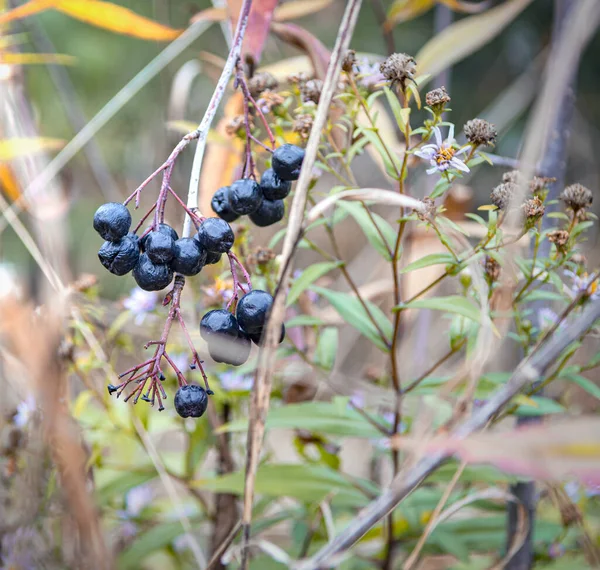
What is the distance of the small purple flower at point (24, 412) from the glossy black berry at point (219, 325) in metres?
0.46

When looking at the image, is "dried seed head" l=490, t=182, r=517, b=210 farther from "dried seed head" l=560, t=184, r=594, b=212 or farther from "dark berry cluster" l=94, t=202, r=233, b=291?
"dark berry cluster" l=94, t=202, r=233, b=291

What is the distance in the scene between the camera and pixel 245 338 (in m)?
0.51

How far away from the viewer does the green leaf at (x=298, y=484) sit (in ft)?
2.71

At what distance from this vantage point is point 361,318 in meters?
0.80

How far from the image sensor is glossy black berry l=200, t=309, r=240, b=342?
1.64 feet

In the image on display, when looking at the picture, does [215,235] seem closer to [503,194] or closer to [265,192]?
[265,192]

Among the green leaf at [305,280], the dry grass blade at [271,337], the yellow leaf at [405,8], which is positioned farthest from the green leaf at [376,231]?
the yellow leaf at [405,8]

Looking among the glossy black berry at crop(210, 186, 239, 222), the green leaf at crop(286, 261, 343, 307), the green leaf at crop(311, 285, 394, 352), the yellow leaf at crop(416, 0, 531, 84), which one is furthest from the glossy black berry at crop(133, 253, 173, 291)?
the yellow leaf at crop(416, 0, 531, 84)

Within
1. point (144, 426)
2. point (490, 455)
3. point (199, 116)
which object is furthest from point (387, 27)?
point (199, 116)

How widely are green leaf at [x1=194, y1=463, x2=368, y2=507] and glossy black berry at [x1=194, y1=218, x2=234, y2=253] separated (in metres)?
0.43

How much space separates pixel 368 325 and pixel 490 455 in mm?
541

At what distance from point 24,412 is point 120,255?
0.53 meters

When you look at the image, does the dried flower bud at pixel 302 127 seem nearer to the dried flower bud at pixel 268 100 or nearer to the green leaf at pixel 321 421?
the dried flower bud at pixel 268 100

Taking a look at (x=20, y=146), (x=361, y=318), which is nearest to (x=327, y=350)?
(x=361, y=318)
